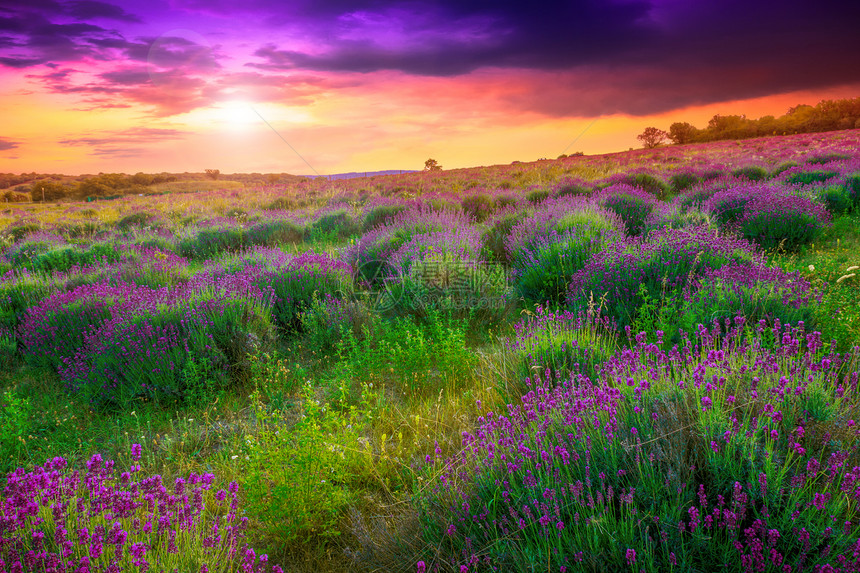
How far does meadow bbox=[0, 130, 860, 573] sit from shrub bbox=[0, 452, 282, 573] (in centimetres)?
1

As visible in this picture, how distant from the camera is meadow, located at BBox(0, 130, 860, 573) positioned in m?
1.67

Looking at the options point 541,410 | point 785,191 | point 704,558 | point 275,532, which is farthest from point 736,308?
point 785,191

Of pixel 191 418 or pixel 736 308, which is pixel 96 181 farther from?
pixel 736 308

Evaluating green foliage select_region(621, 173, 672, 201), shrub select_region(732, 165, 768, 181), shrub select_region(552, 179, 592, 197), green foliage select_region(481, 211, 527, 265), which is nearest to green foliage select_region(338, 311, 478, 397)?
green foliage select_region(481, 211, 527, 265)

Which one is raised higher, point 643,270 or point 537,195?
point 537,195

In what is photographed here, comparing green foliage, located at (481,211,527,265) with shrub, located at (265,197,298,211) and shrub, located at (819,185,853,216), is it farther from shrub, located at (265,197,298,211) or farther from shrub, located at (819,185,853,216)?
shrub, located at (265,197,298,211)

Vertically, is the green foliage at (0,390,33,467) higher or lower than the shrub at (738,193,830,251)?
lower

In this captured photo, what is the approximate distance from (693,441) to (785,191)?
856 cm

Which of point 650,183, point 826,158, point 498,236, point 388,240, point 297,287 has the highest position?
point 826,158

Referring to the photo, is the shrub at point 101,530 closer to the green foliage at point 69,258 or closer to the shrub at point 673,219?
the shrub at point 673,219

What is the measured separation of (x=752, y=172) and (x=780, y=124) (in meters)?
43.3

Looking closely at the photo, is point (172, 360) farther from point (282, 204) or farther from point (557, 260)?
point (282, 204)

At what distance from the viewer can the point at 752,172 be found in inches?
513

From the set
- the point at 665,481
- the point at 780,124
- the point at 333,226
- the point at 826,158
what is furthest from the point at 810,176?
the point at 780,124
